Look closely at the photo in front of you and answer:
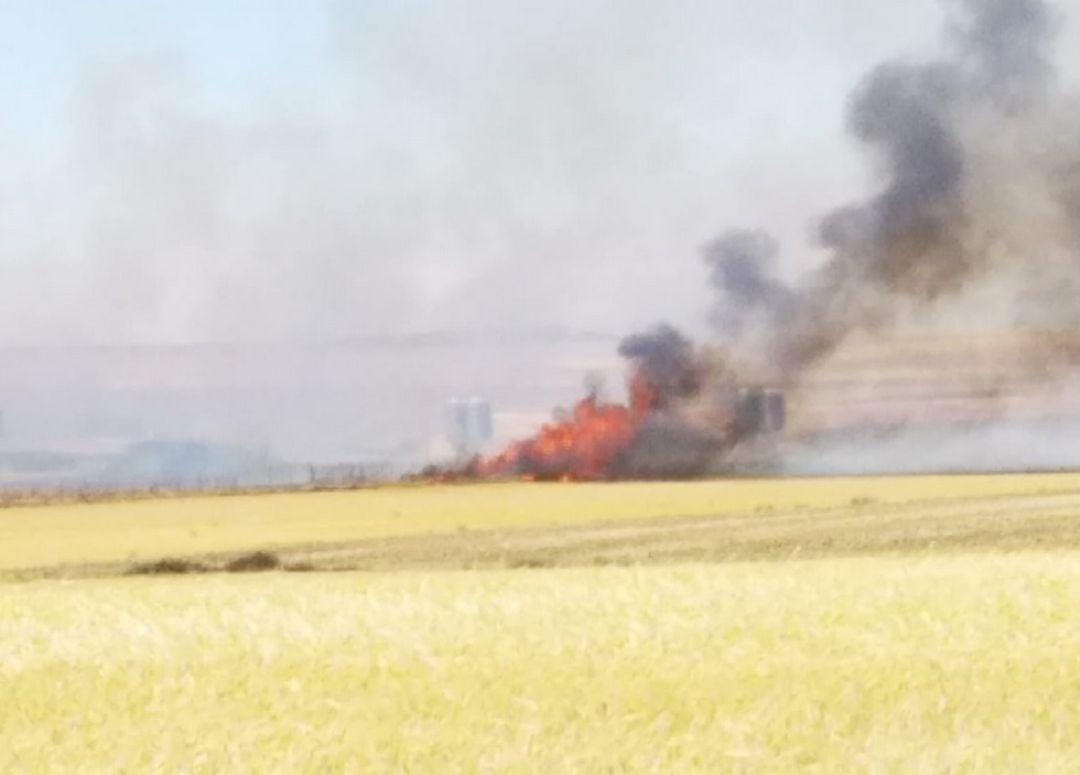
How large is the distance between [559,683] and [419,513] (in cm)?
2368

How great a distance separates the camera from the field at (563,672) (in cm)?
963

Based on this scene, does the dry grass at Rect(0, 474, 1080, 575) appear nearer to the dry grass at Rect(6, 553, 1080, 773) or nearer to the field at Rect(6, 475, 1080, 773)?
the field at Rect(6, 475, 1080, 773)

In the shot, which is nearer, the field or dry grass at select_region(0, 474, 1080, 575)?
the field

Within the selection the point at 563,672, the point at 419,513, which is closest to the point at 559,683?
the point at 563,672

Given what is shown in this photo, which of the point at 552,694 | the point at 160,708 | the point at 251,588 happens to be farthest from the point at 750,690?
the point at 251,588

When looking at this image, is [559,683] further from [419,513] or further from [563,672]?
[419,513]

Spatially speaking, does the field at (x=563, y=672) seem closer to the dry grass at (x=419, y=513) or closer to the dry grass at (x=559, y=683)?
the dry grass at (x=559, y=683)

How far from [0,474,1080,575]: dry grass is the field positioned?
10.6 m

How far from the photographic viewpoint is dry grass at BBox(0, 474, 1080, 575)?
1064 inches

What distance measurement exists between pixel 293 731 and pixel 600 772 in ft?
5.36

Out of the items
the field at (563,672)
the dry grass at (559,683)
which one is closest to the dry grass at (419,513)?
the field at (563,672)

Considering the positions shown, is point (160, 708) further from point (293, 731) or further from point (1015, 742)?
point (1015, 742)

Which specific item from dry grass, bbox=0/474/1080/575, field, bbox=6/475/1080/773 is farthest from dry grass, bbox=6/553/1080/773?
Answer: dry grass, bbox=0/474/1080/575

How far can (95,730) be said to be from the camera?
10.0 metres
